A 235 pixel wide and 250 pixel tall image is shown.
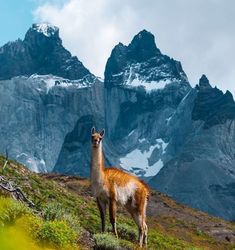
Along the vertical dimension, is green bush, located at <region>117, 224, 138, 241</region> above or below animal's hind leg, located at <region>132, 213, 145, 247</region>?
below

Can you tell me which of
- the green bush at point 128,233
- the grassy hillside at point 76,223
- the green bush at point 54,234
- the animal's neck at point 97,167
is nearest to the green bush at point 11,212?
the grassy hillside at point 76,223

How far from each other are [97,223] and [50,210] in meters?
14.2

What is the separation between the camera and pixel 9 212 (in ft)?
44.1

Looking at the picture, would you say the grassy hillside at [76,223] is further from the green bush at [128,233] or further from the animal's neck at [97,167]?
the animal's neck at [97,167]

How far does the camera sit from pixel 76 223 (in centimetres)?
1773

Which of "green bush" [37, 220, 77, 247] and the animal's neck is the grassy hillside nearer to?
"green bush" [37, 220, 77, 247]

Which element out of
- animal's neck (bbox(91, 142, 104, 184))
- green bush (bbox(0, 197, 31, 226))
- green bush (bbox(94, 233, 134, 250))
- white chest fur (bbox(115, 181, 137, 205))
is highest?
animal's neck (bbox(91, 142, 104, 184))

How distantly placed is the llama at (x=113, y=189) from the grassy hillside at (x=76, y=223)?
0.87 meters

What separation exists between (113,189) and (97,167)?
786 mm

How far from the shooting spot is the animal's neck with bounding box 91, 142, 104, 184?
17875mm

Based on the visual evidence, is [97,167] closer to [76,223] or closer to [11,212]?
[76,223]

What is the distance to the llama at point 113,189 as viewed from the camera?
17891 mm

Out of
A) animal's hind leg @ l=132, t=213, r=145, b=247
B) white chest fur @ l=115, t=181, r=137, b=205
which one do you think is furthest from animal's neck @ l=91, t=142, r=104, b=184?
animal's hind leg @ l=132, t=213, r=145, b=247

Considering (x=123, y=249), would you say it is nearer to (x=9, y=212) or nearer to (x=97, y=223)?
(x=9, y=212)
